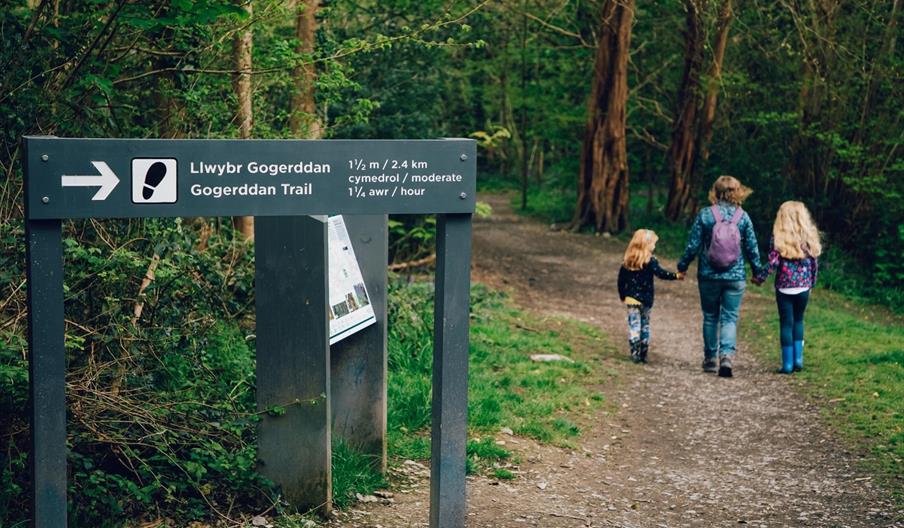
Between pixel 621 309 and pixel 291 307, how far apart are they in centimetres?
957

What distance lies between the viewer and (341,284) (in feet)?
20.6

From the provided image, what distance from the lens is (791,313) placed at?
9.94 meters

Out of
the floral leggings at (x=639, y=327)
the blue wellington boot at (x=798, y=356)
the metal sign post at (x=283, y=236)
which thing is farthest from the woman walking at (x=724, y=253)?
the metal sign post at (x=283, y=236)

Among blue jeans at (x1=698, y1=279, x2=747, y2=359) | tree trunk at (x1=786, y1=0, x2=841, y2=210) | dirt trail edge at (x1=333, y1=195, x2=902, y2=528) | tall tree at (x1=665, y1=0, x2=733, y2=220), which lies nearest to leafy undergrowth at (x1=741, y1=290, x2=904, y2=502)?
dirt trail edge at (x1=333, y1=195, x2=902, y2=528)

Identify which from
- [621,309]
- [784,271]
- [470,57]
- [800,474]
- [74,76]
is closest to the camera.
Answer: [74,76]

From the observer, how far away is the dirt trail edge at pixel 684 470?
6074 millimetres

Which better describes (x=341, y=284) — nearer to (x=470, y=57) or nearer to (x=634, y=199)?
(x=634, y=199)

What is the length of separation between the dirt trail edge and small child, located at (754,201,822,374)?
2.17 ft

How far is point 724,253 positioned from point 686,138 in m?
15.2

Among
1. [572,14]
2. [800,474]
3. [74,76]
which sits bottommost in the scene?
[800,474]

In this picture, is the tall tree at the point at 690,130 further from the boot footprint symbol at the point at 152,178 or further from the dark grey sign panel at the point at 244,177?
the boot footprint symbol at the point at 152,178

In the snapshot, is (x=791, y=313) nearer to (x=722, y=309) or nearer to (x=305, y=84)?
(x=722, y=309)

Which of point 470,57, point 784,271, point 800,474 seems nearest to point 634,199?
point 470,57

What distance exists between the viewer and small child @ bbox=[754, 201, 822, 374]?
984 cm
